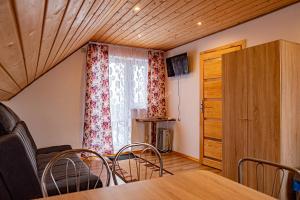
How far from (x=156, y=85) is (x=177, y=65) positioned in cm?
68

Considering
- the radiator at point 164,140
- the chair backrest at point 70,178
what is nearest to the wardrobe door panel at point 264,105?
the chair backrest at point 70,178

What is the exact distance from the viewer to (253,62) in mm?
2535

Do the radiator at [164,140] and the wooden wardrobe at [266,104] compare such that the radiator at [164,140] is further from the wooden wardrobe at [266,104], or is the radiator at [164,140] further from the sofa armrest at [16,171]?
the sofa armrest at [16,171]

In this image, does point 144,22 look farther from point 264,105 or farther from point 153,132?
point 153,132

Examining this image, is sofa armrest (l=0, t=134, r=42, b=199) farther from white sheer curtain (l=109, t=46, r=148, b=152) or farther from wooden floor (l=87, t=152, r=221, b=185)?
white sheer curtain (l=109, t=46, r=148, b=152)

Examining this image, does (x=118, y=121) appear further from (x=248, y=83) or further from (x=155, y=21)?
(x=248, y=83)

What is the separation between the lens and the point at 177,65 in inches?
182

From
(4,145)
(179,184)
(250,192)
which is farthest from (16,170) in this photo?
(250,192)

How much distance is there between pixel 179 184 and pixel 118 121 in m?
3.51

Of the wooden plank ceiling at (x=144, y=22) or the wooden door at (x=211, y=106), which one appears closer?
the wooden plank ceiling at (x=144, y=22)

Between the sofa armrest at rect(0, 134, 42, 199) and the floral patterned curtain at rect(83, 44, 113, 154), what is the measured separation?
9.03 feet

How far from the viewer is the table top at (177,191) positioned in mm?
1048

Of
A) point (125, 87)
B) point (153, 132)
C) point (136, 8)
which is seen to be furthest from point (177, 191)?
point (153, 132)

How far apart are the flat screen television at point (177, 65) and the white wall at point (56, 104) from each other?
1830mm
